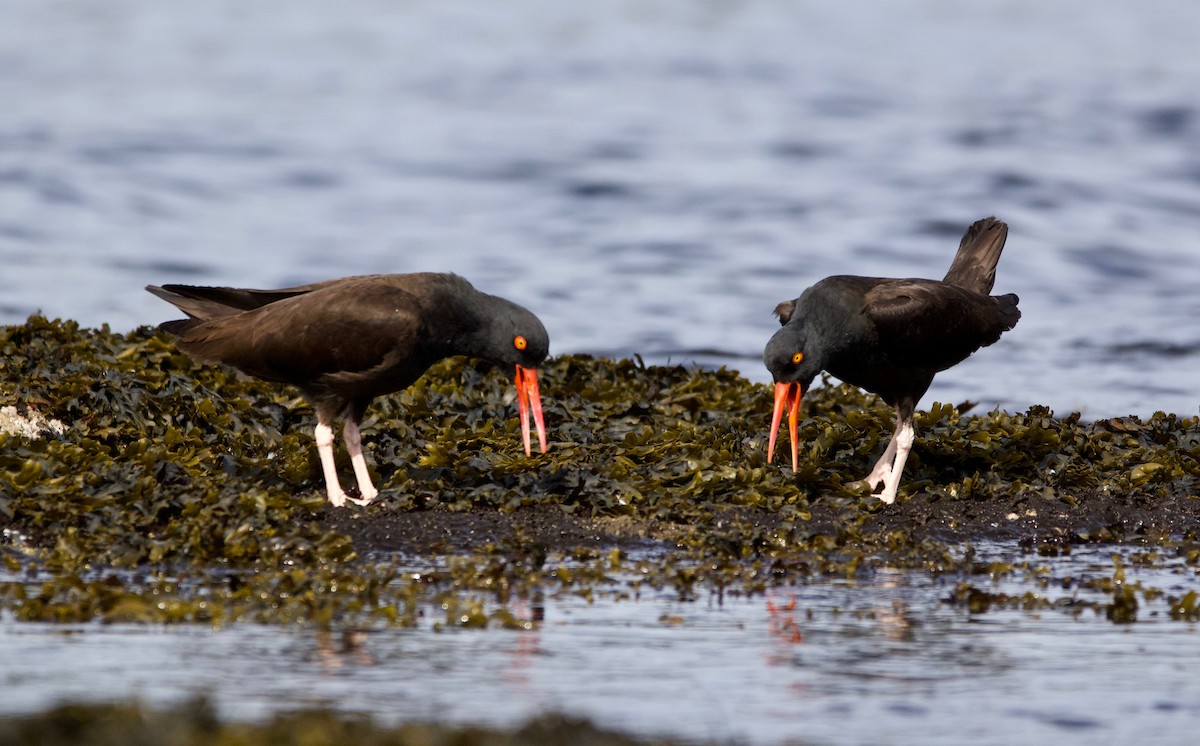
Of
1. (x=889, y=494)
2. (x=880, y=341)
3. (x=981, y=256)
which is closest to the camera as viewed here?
(x=889, y=494)

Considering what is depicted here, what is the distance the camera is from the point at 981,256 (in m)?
9.64

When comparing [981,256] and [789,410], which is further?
[981,256]

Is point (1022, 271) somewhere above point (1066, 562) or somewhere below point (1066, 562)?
above

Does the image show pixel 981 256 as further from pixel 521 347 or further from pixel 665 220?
pixel 665 220

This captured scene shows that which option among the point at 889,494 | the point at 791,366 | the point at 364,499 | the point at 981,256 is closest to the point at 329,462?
the point at 364,499

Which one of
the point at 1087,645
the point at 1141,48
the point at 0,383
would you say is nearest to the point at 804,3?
the point at 1141,48

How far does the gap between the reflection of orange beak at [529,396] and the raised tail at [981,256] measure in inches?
122

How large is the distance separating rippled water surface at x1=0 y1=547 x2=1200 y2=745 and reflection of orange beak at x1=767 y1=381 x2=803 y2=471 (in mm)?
2054

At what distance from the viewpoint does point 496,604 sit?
5828mm

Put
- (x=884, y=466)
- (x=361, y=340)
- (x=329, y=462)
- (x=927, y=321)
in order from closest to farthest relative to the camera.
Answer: (x=361, y=340), (x=329, y=462), (x=927, y=321), (x=884, y=466)

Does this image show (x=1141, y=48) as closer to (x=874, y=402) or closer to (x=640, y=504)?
(x=874, y=402)

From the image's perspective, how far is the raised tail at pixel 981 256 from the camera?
376 inches

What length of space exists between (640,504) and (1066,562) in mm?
2066

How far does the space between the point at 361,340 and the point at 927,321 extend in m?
3.18
